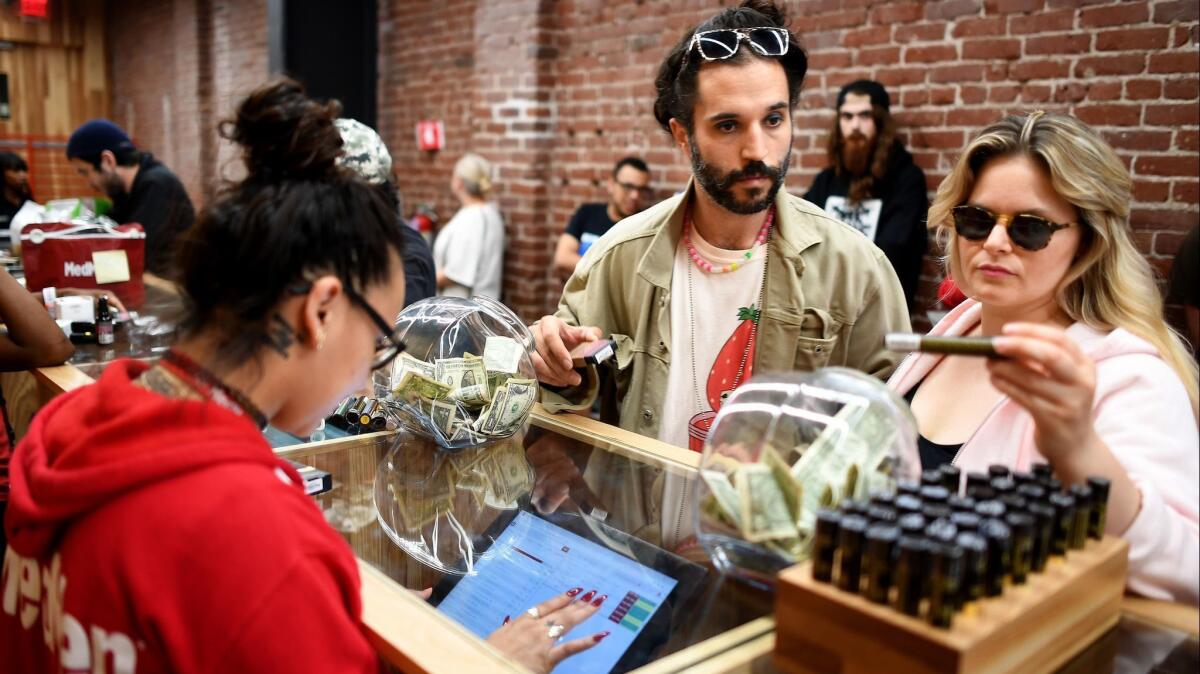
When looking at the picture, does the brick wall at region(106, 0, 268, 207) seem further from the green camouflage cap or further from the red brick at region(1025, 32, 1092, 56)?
the red brick at region(1025, 32, 1092, 56)

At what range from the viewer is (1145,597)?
1.08 m

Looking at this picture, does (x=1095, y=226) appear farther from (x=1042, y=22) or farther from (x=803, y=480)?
(x=1042, y=22)

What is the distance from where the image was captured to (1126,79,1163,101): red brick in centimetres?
352

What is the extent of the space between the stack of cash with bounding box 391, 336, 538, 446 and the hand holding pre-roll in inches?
2.8

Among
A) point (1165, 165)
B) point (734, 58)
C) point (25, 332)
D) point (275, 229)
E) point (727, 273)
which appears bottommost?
point (25, 332)

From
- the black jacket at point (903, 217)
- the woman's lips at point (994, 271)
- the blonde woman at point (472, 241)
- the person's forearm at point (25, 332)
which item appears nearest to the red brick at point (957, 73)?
the black jacket at point (903, 217)

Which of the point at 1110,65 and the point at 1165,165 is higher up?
the point at 1110,65

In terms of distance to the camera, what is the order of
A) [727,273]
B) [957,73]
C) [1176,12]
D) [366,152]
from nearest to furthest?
[727,273], [366,152], [1176,12], [957,73]

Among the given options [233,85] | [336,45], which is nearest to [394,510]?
[336,45]

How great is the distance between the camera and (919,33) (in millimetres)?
4270

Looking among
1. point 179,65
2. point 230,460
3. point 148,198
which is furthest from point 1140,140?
point 179,65

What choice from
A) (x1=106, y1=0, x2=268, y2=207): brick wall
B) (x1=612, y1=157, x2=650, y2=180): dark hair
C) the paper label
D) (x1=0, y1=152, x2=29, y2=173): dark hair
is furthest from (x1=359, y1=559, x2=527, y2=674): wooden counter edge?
(x1=106, y1=0, x2=268, y2=207): brick wall

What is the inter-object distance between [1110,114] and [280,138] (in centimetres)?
360

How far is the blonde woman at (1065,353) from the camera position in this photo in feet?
3.43
